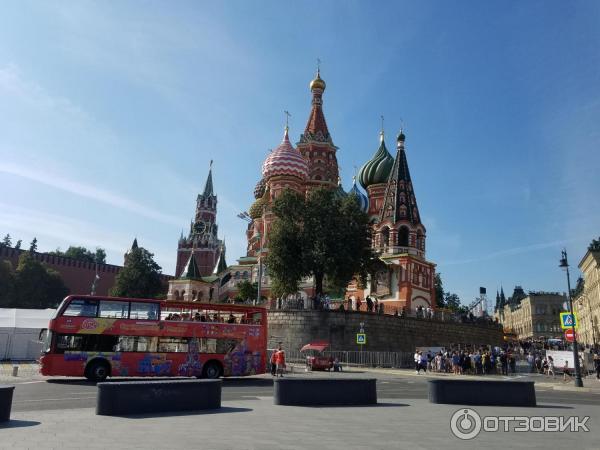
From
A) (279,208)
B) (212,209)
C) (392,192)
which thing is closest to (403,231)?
(392,192)

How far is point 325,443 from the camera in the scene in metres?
8.58

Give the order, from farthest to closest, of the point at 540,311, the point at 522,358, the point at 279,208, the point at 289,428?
1. the point at 540,311
2. the point at 522,358
3. the point at 279,208
4. the point at 289,428

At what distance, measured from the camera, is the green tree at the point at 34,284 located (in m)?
72.7

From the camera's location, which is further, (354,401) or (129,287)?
(129,287)

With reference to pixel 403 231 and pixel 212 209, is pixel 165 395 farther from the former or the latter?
pixel 212 209

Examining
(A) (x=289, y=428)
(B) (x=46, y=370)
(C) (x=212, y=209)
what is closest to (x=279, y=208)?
(B) (x=46, y=370)

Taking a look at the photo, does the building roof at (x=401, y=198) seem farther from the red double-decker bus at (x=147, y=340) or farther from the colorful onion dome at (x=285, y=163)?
the red double-decker bus at (x=147, y=340)

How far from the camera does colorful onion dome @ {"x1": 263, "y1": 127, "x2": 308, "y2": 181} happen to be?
2680 inches

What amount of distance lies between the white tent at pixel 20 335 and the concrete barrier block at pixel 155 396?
79.2 ft

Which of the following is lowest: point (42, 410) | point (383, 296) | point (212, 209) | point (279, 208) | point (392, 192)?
point (42, 410)

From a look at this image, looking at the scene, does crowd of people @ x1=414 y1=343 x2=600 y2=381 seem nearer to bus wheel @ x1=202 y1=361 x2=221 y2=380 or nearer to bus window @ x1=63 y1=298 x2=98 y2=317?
bus wheel @ x1=202 y1=361 x2=221 y2=380

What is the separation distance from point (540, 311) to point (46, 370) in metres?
117

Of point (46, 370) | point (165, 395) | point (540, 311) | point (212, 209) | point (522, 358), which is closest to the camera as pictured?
point (165, 395)

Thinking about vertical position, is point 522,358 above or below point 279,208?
below
